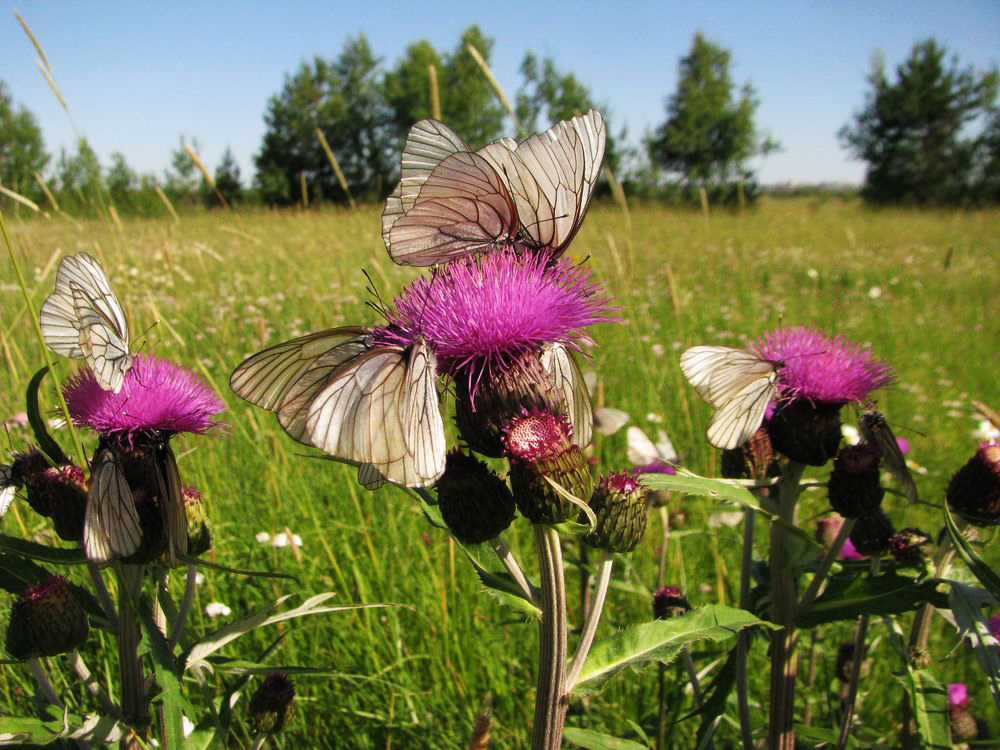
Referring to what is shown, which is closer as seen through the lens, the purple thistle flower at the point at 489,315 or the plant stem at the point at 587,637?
the plant stem at the point at 587,637

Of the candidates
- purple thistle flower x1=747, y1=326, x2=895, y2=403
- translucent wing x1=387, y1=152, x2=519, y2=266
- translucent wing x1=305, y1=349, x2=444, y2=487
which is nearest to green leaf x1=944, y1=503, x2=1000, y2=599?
purple thistle flower x1=747, y1=326, x2=895, y2=403

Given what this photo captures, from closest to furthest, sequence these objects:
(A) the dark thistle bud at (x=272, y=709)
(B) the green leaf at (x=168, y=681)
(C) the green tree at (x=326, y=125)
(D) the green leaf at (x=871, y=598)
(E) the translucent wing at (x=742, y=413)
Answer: (B) the green leaf at (x=168, y=681), (D) the green leaf at (x=871, y=598), (A) the dark thistle bud at (x=272, y=709), (E) the translucent wing at (x=742, y=413), (C) the green tree at (x=326, y=125)

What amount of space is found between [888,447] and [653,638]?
0.78 m

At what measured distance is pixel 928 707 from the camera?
165 centimetres

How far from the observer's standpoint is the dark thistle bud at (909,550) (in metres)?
1.77

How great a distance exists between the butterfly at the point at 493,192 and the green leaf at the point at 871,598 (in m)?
1.05

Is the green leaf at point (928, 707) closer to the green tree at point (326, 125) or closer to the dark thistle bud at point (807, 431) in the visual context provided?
the dark thistle bud at point (807, 431)

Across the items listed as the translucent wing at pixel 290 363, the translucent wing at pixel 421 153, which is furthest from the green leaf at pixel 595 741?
the translucent wing at pixel 421 153

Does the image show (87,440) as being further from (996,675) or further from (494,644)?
(996,675)

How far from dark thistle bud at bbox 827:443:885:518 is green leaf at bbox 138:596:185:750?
1471mm

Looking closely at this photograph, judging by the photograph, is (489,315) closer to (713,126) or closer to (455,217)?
(455,217)

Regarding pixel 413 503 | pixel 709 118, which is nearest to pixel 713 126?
pixel 709 118

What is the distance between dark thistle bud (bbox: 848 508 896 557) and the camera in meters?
1.75

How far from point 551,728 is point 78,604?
1.00 meters
